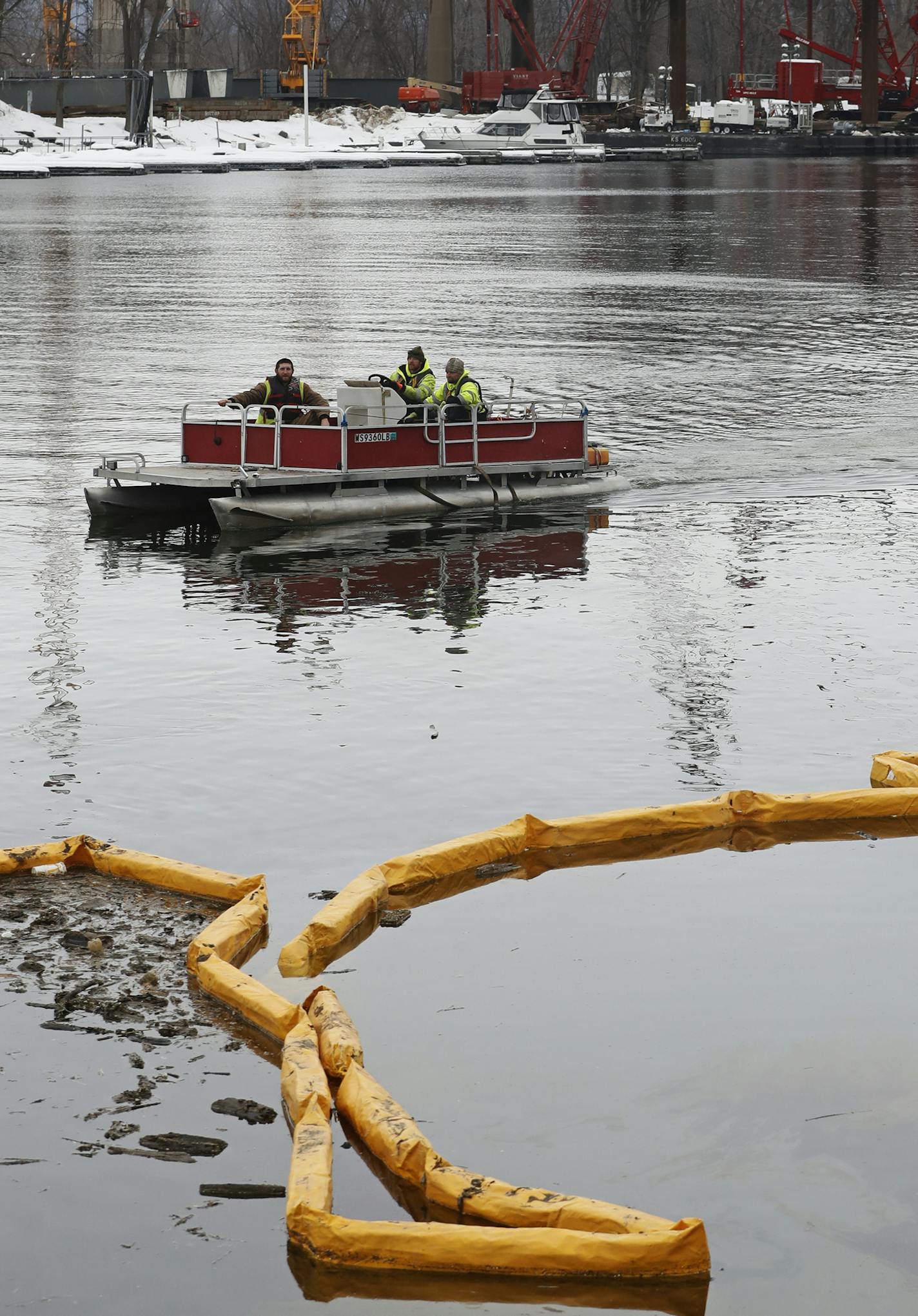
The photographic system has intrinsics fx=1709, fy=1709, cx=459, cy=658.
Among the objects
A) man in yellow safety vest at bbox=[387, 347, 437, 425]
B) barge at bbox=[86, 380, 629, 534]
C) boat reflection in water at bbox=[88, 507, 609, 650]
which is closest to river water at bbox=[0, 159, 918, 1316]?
boat reflection in water at bbox=[88, 507, 609, 650]

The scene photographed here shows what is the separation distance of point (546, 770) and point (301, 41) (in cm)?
14284

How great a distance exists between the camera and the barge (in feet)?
76.3

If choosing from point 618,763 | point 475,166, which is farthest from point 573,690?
point 475,166

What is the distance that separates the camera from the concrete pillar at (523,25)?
15762cm

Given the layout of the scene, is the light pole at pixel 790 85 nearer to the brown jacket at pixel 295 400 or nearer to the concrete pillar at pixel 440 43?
the concrete pillar at pixel 440 43

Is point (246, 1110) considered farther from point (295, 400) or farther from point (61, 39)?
point (61, 39)

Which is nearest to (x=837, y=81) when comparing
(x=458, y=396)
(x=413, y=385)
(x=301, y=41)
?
(x=301, y=41)

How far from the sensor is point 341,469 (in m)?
23.6

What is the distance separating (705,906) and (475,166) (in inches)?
5736

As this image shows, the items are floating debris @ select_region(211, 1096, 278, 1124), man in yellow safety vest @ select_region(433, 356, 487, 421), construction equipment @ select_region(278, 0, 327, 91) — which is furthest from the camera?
construction equipment @ select_region(278, 0, 327, 91)

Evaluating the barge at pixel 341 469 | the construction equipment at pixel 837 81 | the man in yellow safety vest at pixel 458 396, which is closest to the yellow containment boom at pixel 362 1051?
the barge at pixel 341 469

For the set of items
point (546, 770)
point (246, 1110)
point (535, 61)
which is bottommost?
point (246, 1110)

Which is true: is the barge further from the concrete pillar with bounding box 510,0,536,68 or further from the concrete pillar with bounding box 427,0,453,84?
the concrete pillar with bounding box 427,0,453,84

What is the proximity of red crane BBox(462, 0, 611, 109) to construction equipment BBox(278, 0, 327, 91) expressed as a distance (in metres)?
14.9
